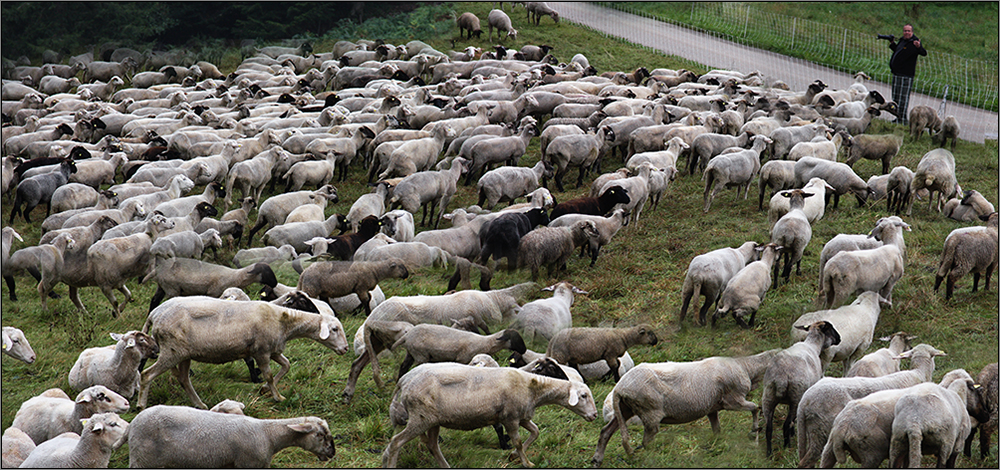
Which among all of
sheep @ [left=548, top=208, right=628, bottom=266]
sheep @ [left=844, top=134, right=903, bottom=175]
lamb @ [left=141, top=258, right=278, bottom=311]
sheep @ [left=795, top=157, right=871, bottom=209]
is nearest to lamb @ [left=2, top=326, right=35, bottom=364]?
lamb @ [left=141, top=258, right=278, bottom=311]

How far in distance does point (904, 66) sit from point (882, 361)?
14701 millimetres

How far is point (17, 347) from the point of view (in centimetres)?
880

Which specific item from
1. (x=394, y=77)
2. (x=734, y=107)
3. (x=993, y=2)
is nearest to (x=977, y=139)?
(x=734, y=107)

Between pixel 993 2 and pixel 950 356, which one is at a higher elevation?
pixel 993 2

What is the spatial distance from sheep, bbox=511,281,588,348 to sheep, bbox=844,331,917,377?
10.1 feet

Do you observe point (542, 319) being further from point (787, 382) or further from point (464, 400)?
point (787, 382)

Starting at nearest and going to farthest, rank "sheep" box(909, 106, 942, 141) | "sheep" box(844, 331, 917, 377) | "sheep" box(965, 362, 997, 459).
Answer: "sheep" box(965, 362, 997, 459), "sheep" box(844, 331, 917, 377), "sheep" box(909, 106, 942, 141)

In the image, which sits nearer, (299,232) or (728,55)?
(299,232)

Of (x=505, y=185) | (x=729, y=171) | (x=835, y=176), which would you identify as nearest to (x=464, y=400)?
(x=505, y=185)

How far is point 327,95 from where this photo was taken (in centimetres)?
2194

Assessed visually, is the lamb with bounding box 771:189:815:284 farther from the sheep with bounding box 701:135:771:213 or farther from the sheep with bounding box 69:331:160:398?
the sheep with bounding box 69:331:160:398

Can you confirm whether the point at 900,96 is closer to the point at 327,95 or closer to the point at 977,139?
the point at 977,139

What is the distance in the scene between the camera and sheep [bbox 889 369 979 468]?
587 centimetres

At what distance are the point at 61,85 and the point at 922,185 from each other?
25.5 metres
